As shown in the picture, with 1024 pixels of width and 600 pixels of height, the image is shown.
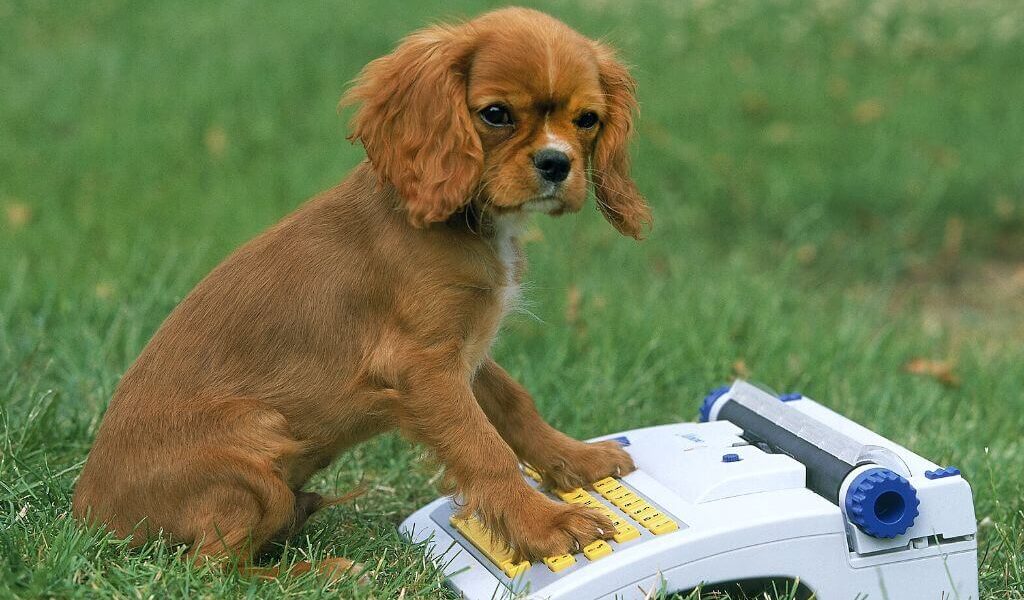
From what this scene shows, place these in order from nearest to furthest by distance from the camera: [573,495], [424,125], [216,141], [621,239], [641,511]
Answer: [424,125]
[641,511]
[573,495]
[621,239]
[216,141]

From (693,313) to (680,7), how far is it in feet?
16.3

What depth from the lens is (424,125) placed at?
2.94 metres

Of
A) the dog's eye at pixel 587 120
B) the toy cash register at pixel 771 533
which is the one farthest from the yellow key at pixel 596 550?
the dog's eye at pixel 587 120

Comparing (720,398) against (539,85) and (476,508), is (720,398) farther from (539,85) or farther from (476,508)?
(539,85)

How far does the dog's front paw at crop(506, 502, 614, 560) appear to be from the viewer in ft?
9.56

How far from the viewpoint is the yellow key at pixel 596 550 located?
289cm

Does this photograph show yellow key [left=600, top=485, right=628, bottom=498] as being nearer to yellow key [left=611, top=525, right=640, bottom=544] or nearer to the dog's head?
yellow key [left=611, top=525, right=640, bottom=544]

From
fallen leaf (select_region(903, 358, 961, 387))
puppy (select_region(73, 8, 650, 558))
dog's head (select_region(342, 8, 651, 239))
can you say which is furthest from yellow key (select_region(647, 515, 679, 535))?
fallen leaf (select_region(903, 358, 961, 387))

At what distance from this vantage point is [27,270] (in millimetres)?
5305

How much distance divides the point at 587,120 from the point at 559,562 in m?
1.08

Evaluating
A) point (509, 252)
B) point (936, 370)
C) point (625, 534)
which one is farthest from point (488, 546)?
point (936, 370)

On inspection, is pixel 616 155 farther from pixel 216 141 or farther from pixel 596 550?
pixel 216 141

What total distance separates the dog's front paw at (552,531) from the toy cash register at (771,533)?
3cm

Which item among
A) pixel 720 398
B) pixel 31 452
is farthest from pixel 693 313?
pixel 31 452
